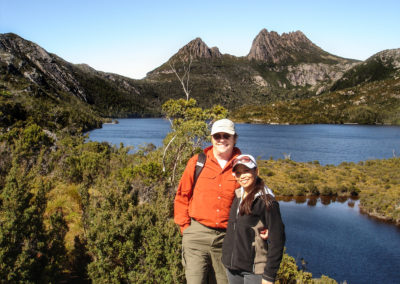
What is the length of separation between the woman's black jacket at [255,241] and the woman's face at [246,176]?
0.54ft

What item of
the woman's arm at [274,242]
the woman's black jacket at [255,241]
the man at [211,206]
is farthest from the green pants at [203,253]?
the woman's arm at [274,242]

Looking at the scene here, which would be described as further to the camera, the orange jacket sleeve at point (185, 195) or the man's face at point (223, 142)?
the orange jacket sleeve at point (185, 195)

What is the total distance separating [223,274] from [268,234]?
975 millimetres

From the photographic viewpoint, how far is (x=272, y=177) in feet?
138

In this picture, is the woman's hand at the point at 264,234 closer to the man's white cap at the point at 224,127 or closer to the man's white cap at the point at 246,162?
the man's white cap at the point at 246,162

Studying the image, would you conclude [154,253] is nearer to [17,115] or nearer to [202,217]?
[202,217]

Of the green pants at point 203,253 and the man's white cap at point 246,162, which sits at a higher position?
the man's white cap at point 246,162

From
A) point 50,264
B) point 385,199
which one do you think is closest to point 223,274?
point 50,264

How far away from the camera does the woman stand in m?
2.65

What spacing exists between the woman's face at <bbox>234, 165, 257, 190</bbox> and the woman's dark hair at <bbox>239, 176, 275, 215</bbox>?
58 mm

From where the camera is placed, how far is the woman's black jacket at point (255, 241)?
2633mm

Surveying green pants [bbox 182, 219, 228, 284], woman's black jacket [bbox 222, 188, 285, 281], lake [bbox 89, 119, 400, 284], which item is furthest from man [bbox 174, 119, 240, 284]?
lake [bbox 89, 119, 400, 284]

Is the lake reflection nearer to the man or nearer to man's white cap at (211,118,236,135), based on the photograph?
the man

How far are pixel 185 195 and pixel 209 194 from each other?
12.4 inches
